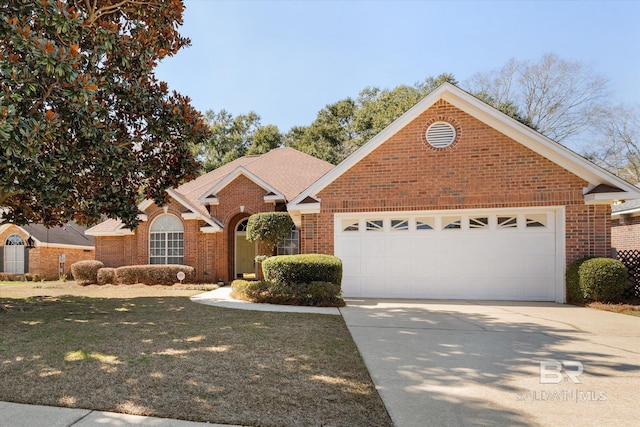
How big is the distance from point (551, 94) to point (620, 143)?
7.09 m

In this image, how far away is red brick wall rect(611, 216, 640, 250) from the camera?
1461cm

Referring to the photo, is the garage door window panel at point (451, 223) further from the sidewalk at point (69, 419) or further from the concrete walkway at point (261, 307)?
the sidewalk at point (69, 419)

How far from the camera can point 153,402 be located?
3426 millimetres

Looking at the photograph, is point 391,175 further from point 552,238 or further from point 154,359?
point 154,359

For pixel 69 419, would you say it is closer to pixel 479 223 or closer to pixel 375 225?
pixel 375 225

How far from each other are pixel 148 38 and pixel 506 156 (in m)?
10.1

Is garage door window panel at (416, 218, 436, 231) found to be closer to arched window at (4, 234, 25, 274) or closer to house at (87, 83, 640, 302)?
house at (87, 83, 640, 302)

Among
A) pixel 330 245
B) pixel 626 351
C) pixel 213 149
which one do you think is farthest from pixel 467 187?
pixel 213 149

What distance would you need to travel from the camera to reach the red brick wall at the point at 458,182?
10.1 m

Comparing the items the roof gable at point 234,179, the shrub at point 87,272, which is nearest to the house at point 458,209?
the roof gable at point 234,179

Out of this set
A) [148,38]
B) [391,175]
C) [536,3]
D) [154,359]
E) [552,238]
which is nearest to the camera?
[154,359]

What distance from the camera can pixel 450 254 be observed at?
10.8m

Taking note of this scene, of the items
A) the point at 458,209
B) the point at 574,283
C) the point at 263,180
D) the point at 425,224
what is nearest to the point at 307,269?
the point at 425,224

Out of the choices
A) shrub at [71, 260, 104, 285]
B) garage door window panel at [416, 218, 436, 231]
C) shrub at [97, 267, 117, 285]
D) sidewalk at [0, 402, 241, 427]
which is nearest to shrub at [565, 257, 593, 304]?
garage door window panel at [416, 218, 436, 231]
